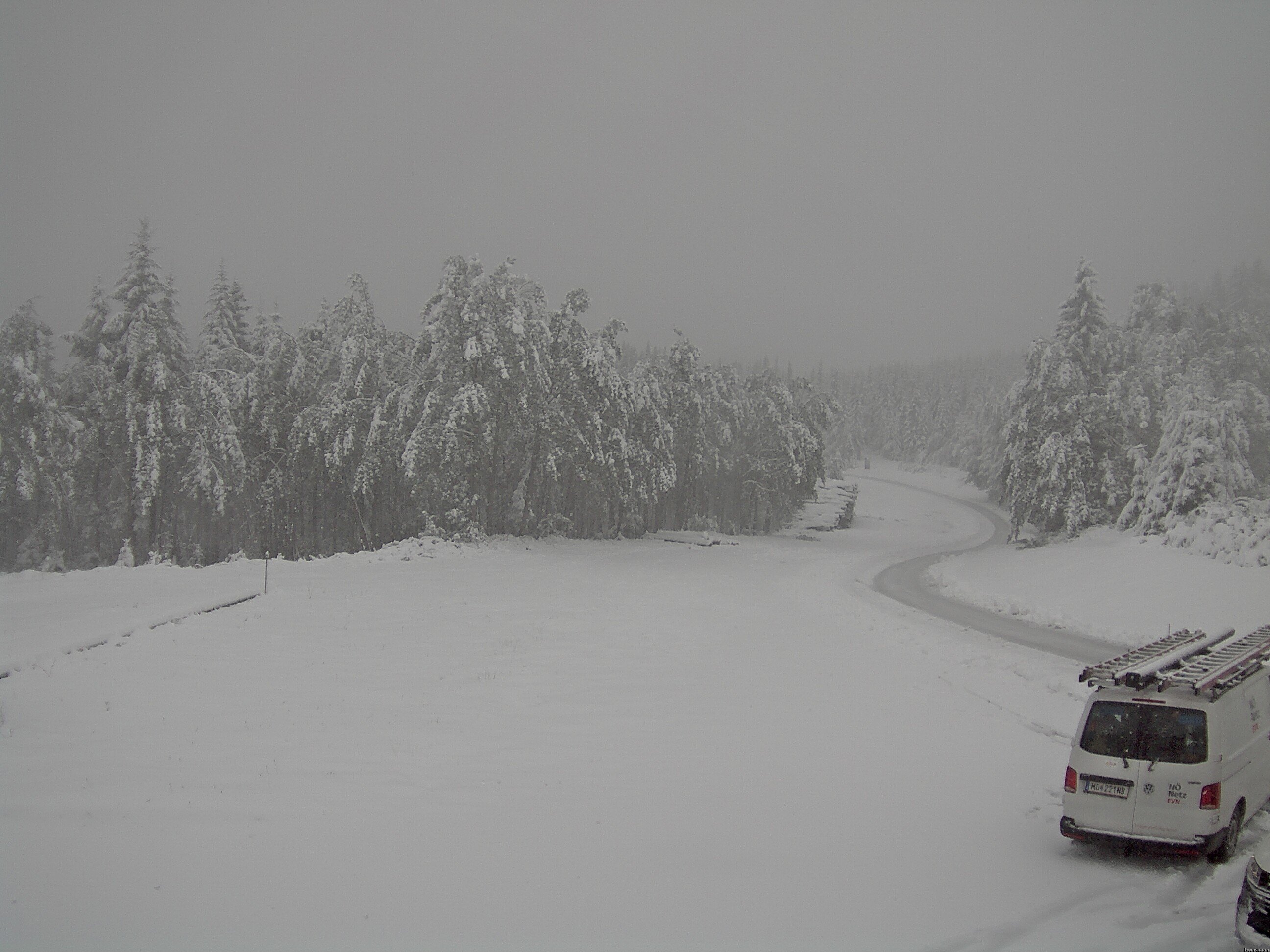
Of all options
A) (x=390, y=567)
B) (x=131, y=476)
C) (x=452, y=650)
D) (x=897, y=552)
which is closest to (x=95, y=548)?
(x=131, y=476)

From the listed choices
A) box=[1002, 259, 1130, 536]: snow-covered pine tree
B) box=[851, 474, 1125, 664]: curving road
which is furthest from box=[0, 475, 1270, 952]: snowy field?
box=[1002, 259, 1130, 536]: snow-covered pine tree

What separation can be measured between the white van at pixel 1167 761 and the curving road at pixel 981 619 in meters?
9.26

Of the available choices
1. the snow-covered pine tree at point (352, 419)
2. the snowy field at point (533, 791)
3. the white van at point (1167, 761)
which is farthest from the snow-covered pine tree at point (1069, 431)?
the white van at point (1167, 761)

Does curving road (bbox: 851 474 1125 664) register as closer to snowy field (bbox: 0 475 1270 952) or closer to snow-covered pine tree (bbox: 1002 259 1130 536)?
snowy field (bbox: 0 475 1270 952)

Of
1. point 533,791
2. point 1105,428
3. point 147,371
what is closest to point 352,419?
point 147,371

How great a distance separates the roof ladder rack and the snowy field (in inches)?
71.3

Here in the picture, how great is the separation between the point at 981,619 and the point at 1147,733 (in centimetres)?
1524

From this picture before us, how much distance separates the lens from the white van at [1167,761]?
701cm

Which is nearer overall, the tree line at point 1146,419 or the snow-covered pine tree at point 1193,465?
the snow-covered pine tree at point 1193,465

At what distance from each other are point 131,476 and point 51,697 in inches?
1025

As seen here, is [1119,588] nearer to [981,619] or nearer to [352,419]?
[981,619]

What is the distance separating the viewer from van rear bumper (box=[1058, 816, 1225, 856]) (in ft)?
22.9

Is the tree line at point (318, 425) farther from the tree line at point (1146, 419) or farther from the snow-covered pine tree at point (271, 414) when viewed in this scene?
the tree line at point (1146, 419)

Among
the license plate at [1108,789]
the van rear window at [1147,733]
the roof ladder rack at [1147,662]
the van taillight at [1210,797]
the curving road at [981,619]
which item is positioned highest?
the roof ladder rack at [1147,662]
